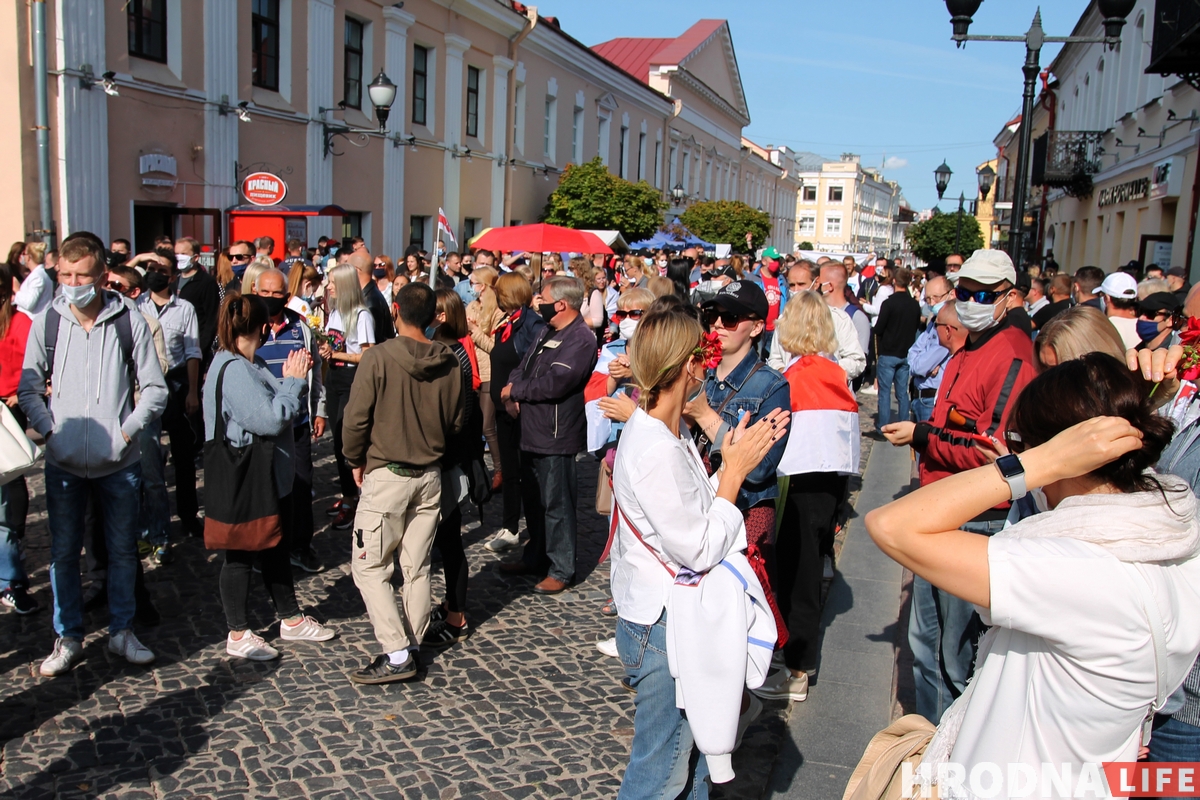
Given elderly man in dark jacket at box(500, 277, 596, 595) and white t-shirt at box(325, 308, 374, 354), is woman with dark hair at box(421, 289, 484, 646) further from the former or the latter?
white t-shirt at box(325, 308, 374, 354)

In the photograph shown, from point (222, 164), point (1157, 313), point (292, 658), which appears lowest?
point (292, 658)

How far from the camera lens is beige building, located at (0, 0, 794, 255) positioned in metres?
11.9

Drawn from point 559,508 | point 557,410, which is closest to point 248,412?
point 557,410

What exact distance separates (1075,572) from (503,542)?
5.21m

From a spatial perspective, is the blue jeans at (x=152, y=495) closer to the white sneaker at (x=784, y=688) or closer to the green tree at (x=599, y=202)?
the white sneaker at (x=784, y=688)

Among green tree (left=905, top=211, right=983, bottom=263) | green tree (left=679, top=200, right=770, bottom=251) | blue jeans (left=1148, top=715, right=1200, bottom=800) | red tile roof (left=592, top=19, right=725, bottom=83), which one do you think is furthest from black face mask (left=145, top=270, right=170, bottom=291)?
green tree (left=905, top=211, right=983, bottom=263)

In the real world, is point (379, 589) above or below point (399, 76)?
below

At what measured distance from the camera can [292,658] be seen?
187 inches

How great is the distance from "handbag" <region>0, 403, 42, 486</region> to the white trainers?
3.79 feet

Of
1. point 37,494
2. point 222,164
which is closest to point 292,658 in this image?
point 37,494

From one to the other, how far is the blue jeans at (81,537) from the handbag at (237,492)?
43cm

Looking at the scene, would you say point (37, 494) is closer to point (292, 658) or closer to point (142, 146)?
point (292, 658)

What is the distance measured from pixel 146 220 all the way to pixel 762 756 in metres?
12.9

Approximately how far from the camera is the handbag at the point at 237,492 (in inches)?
178
